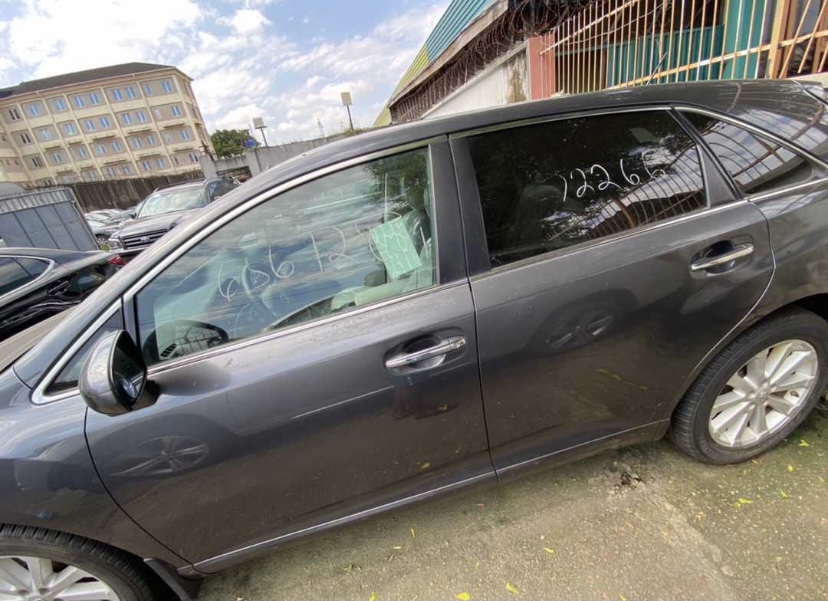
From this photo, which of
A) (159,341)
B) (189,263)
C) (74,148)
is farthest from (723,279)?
(74,148)

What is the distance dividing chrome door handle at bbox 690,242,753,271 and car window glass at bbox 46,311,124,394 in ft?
6.78

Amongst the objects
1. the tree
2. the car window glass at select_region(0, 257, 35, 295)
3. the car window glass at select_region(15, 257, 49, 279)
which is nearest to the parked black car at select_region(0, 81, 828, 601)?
the car window glass at select_region(0, 257, 35, 295)

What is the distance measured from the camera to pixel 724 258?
59.8 inches

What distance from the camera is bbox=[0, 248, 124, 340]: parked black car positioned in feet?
11.3

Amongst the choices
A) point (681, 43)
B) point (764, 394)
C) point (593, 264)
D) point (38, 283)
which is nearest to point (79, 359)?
point (593, 264)

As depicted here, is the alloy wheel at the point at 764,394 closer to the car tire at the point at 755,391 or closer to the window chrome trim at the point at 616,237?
the car tire at the point at 755,391

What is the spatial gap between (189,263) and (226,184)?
1111cm

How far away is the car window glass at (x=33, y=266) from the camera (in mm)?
3707

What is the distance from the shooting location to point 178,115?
55938 millimetres

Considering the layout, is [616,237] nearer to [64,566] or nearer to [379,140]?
[379,140]

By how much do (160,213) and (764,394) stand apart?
409 inches

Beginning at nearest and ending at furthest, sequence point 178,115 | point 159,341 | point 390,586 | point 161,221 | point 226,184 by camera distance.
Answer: point 159,341 → point 390,586 → point 161,221 → point 226,184 → point 178,115

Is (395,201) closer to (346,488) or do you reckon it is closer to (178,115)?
A: (346,488)

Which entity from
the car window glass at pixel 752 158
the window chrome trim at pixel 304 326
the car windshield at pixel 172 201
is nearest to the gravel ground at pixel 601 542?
the window chrome trim at pixel 304 326
